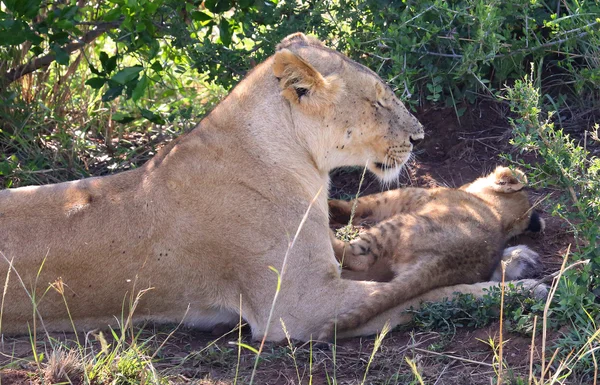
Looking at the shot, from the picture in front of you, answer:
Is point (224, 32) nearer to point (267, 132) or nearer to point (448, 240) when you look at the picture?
point (267, 132)

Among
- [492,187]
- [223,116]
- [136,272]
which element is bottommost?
[492,187]

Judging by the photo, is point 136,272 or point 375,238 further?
point 375,238

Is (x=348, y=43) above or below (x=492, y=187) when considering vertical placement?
above

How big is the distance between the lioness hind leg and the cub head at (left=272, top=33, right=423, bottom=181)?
74cm

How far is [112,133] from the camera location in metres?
6.55

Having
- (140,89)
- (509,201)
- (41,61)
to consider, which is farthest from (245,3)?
(509,201)

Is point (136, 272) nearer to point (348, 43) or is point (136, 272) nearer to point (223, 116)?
point (223, 116)

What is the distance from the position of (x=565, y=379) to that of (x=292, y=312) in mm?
1263

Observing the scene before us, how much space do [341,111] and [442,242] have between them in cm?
85

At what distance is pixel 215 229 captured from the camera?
13.5ft

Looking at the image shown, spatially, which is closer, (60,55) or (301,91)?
(301,91)

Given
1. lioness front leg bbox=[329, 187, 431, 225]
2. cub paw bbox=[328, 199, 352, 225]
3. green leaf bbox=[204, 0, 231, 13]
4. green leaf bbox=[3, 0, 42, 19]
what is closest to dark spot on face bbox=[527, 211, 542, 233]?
lioness front leg bbox=[329, 187, 431, 225]

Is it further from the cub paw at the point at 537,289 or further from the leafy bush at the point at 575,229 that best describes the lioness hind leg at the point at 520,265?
the leafy bush at the point at 575,229

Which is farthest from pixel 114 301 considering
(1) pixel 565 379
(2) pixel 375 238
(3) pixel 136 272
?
(1) pixel 565 379
